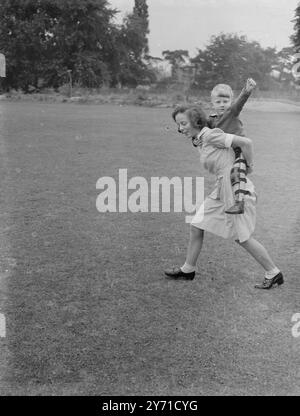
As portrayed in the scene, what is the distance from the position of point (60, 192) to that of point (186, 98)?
94.3 feet

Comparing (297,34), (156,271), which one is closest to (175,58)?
(297,34)

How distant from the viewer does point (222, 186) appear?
411cm

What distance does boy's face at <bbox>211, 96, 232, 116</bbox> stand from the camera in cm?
402

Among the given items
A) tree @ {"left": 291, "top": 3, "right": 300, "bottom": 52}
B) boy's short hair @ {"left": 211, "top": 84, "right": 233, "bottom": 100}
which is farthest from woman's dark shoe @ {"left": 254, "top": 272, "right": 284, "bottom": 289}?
tree @ {"left": 291, "top": 3, "right": 300, "bottom": 52}

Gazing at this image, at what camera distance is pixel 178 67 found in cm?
4494

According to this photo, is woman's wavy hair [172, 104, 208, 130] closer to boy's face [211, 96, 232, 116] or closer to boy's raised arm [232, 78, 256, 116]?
boy's face [211, 96, 232, 116]

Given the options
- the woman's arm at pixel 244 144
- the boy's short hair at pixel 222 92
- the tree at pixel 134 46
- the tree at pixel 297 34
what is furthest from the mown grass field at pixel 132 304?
the tree at pixel 134 46

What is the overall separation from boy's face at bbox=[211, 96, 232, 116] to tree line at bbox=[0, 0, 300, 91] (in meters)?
37.8

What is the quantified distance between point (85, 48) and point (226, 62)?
11998 mm

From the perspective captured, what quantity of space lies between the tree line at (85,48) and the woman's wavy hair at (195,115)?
3783 cm

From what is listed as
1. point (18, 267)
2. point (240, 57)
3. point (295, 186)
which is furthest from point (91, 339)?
point (240, 57)

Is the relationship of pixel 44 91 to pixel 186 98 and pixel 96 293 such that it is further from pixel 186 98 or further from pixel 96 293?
pixel 96 293

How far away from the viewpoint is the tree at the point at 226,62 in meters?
40.1

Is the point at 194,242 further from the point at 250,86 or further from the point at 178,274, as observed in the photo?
the point at 250,86
